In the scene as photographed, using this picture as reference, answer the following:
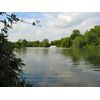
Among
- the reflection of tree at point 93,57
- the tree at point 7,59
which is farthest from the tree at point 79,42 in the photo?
the tree at point 7,59

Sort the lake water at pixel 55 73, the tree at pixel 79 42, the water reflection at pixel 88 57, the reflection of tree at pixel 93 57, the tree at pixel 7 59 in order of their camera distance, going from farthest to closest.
Result: the tree at pixel 79 42, the reflection of tree at pixel 93 57, the water reflection at pixel 88 57, the lake water at pixel 55 73, the tree at pixel 7 59

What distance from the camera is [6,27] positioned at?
389 centimetres

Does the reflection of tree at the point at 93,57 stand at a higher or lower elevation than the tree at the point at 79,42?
lower

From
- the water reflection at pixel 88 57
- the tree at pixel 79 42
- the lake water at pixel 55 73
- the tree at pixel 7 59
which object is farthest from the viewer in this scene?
the tree at pixel 79 42

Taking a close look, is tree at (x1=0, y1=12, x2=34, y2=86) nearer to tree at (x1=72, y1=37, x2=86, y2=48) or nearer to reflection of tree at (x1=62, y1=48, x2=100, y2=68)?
reflection of tree at (x1=62, y1=48, x2=100, y2=68)

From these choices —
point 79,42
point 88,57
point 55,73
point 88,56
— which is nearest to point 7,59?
point 55,73

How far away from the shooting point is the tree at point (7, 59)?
3650 millimetres

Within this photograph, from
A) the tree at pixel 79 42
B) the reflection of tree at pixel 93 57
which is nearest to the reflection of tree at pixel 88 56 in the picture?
the reflection of tree at pixel 93 57

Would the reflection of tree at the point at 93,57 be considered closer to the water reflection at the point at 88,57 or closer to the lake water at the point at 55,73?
the water reflection at the point at 88,57

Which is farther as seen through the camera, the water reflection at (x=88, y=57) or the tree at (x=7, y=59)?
the water reflection at (x=88, y=57)
